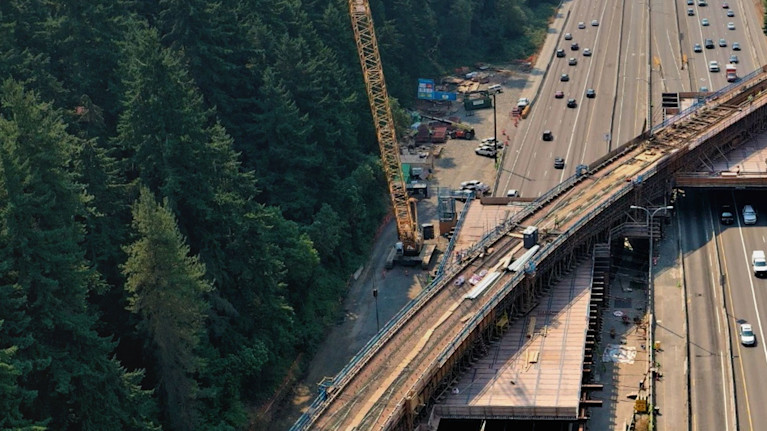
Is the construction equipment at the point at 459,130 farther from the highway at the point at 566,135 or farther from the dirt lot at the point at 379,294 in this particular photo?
the highway at the point at 566,135

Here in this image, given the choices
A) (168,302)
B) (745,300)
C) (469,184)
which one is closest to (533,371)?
(745,300)

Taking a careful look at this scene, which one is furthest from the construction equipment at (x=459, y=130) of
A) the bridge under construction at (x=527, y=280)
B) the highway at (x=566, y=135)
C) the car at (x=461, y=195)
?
the bridge under construction at (x=527, y=280)

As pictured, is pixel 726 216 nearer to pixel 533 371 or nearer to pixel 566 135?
pixel 566 135

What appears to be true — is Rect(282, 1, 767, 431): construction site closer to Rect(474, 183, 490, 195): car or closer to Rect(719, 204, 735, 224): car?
Rect(719, 204, 735, 224): car

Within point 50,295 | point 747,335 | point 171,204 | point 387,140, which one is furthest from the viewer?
point 387,140

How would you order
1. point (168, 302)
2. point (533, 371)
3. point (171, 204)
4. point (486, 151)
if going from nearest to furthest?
point (168, 302)
point (533, 371)
point (171, 204)
point (486, 151)

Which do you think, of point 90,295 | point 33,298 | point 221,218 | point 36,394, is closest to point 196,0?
point 221,218

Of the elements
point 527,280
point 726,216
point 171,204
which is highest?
point 726,216
